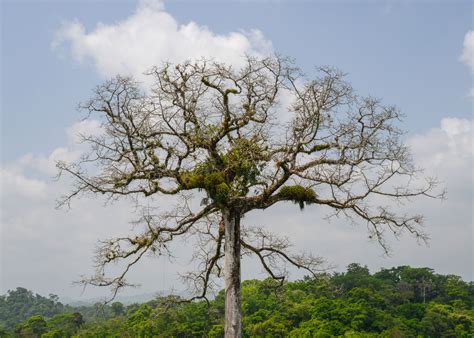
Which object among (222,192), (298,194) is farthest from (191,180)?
(298,194)

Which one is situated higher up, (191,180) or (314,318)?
(191,180)

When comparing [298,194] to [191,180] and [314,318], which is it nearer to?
[191,180]

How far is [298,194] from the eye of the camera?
12.0 m

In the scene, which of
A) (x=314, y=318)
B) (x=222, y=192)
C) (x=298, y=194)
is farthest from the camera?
(x=314, y=318)

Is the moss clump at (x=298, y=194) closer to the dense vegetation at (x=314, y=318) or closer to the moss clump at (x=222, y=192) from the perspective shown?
the moss clump at (x=222, y=192)

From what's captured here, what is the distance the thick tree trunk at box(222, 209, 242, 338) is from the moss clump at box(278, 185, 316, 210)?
119 centimetres

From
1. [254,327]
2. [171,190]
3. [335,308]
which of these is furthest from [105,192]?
[335,308]

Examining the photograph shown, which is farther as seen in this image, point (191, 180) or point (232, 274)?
point (191, 180)

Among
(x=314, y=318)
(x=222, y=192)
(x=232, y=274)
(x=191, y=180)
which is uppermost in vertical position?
(x=191, y=180)

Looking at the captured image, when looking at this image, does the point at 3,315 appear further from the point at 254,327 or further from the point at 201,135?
the point at 201,135

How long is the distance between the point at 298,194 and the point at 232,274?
2.35 meters

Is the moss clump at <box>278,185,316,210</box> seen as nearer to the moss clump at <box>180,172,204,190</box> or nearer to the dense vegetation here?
the moss clump at <box>180,172,204,190</box>

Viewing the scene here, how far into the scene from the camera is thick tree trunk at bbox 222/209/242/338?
11.4 meters

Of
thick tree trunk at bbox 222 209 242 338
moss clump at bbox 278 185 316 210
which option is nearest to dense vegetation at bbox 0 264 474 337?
thick tree trunk at bbox 222 209 242 338
